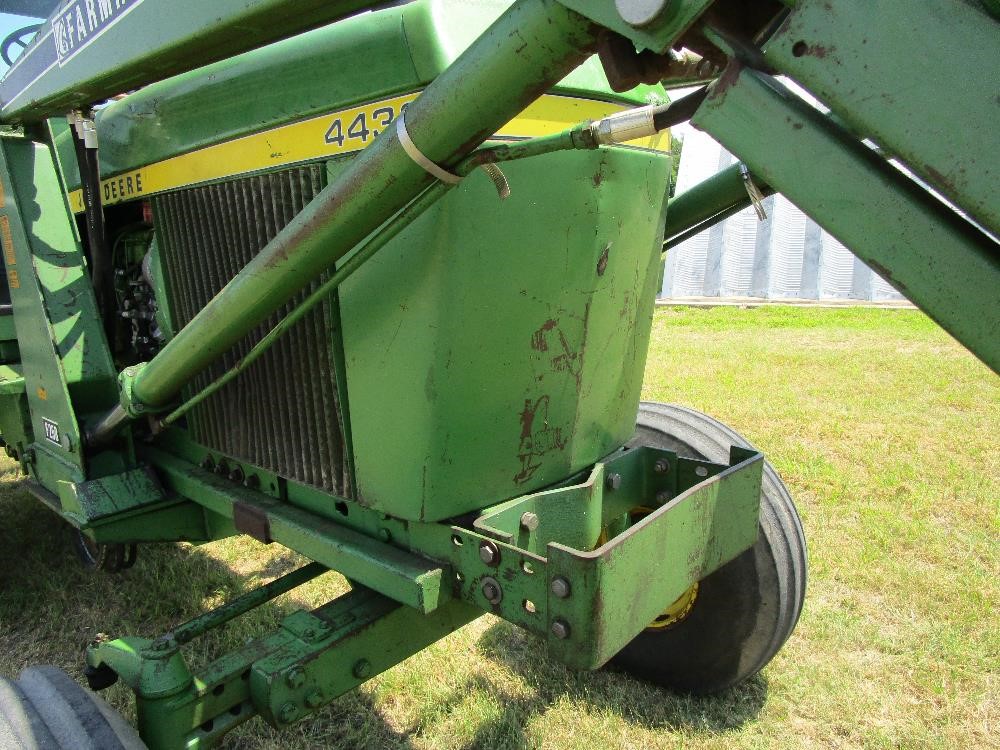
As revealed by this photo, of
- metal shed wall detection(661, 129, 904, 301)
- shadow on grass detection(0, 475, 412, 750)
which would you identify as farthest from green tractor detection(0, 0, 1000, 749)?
metal shed wall detection(661, 129, 904, 301)

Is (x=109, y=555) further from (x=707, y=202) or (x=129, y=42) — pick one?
(x=707, y=202)

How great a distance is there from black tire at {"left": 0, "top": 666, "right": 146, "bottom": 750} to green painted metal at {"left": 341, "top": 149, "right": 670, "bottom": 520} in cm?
65

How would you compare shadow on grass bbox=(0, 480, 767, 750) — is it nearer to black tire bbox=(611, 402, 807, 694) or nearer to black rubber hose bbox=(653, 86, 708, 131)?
black tire bbox=(611, 402, 807, 694)

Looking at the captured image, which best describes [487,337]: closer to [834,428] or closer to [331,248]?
[331,248]

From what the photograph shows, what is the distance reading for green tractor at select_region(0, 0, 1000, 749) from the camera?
965 mm

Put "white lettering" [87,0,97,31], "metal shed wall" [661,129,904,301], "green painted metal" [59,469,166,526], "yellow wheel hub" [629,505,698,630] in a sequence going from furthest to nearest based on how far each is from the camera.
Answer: "metal shed wall" [661,129,904,301] < "yellow wheel hub" [629,505,698,630] < "green painted metal" [59,469,166,526] < "white lettering" [87,0,97,31]

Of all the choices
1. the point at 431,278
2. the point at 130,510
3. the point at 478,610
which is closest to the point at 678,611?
the point at 478,610

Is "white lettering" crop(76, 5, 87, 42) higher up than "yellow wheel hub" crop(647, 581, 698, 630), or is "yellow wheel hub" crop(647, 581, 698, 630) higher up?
"white lettering" crop(76, 5, 87, 42)

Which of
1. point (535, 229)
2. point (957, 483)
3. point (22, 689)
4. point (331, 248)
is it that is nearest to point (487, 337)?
point (535, 229)

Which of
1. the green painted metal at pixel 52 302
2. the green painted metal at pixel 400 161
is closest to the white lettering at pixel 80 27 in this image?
the green painted metal at pixel 52 302

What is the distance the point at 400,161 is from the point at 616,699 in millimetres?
1914

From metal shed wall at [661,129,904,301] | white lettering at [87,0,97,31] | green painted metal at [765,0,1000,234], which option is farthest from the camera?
metal shed wall at [661,129,904,301]

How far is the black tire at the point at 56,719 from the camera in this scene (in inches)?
55.6

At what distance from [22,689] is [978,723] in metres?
2.58
